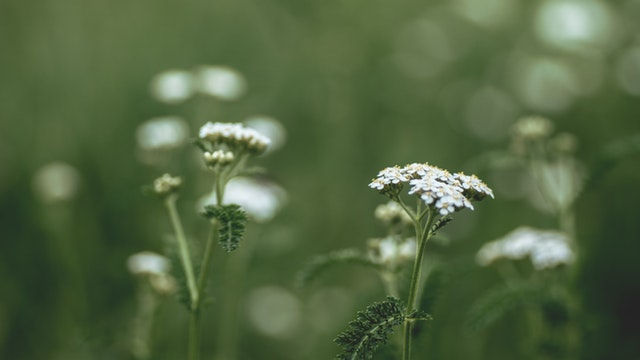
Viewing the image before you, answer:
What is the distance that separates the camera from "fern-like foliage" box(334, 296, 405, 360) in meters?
2.02

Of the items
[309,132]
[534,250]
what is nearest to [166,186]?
[534,250]

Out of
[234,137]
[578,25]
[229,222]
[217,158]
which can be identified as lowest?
[229,222]

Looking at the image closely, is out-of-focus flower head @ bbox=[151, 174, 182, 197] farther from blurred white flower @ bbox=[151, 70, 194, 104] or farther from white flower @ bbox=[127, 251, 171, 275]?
blurred white flower @ bbox=[151, 70, 194, 104]

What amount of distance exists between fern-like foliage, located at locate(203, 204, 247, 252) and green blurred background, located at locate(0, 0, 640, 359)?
141 centimetres

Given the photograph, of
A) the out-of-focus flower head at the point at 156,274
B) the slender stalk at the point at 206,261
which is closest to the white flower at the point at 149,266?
the out-of-focus flower head at the point at 156,274

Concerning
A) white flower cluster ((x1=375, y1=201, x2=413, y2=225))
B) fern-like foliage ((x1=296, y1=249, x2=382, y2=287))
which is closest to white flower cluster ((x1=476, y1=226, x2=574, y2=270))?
white flower cluster ((x1=375, y1=201, x2=413, y2=225))

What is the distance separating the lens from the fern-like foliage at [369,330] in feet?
6.63

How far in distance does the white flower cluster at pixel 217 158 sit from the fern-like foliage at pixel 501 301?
108cm

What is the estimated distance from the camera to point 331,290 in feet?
18.0

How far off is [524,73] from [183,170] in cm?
427

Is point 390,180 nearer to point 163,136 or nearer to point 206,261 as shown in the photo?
point 206,261

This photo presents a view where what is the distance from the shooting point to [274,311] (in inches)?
211

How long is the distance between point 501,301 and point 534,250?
2.15 ft

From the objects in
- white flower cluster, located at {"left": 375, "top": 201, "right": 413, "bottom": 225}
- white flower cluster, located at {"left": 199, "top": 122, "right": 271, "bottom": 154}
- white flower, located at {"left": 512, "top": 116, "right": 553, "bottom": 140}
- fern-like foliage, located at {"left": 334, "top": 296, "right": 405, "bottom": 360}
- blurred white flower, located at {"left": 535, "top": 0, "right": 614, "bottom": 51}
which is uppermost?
blurred white flower, located at {"left": 535, "top": 0, "right": 614, "bottom": 51}
